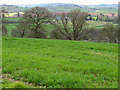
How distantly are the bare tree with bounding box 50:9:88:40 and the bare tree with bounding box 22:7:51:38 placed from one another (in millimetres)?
3159

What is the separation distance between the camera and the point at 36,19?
46250 millimetres

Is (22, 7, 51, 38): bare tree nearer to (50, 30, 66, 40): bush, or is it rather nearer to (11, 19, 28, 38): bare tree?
(50, 30, 66, 40): bush

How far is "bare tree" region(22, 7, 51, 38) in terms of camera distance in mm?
45531

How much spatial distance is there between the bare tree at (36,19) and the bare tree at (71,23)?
316cm

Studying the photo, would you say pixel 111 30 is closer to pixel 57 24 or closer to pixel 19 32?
pixel 57 24

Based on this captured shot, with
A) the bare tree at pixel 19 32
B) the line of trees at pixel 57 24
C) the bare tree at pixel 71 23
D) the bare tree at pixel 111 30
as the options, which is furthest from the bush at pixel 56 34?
the bare tree at pixel 111 30

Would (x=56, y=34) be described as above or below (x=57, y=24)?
below

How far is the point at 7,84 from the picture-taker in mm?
6301

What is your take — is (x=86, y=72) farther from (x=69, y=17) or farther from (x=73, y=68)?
(x=69, y=17)

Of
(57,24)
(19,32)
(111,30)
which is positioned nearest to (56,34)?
(57,24)

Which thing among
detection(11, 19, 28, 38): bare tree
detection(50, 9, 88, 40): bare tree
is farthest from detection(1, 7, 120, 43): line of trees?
detection(11, 19, 28, 38): bare tree

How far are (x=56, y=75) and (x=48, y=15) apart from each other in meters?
41.3

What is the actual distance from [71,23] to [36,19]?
38.4 feet

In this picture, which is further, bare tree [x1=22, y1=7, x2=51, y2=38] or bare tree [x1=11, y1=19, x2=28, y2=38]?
bare tree [x1=11, y1=19, x2=28, y2=38]
